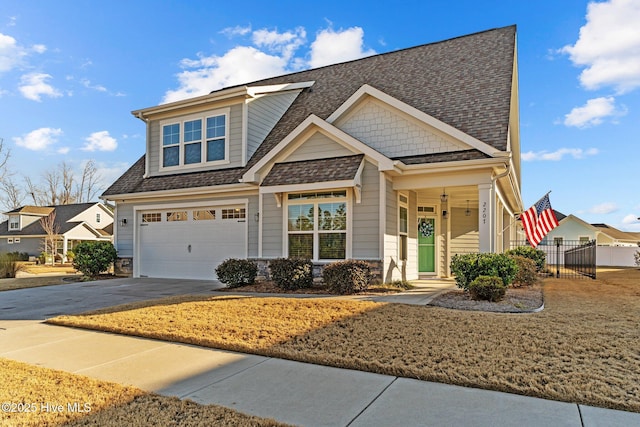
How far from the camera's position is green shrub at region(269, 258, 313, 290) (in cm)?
1035

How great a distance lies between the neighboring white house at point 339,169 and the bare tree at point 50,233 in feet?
80.5

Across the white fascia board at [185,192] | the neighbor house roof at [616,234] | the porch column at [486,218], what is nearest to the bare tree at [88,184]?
the white fascia board at [185,192]

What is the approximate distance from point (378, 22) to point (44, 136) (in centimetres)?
2748

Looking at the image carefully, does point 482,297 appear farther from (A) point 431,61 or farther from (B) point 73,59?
(B) point 73,59

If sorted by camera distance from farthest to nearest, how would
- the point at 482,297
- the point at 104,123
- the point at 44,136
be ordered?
the point at 44,136 < the point at 104,123 < the point at 482,297

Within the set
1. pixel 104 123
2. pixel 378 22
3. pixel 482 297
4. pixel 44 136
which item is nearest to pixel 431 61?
pixel 378 22

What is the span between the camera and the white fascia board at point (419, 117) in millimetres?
10125

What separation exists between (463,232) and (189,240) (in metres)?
9.56

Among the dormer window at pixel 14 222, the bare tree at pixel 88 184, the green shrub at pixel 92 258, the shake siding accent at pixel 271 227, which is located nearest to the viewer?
the shake siding accent at pixel 271 227

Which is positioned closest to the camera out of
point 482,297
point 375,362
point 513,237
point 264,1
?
point 375,362

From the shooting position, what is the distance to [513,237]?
21.3 meters

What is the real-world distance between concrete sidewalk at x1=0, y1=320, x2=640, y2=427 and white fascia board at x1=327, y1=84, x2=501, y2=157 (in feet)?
23.9

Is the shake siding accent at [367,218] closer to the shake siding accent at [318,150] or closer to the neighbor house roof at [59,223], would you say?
the shake siding accent at [318,150]

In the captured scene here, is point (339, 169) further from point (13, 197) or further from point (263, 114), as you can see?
point (13, 197)
